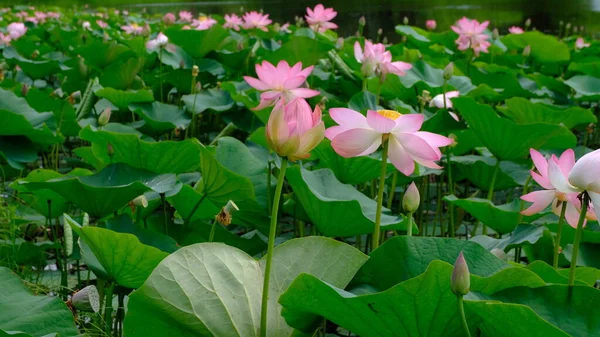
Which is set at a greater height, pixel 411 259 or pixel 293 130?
pixel 293 130

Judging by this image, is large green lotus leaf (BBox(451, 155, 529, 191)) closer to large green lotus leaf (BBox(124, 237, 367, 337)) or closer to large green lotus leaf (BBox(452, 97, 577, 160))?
large green lotus leaf (BBox(452, 97, 577, 160))

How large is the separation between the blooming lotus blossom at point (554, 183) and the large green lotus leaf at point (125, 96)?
141 centimetres

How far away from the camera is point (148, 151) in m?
1.43

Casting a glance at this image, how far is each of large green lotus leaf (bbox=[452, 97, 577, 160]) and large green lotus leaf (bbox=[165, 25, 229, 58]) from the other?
4.89 feet

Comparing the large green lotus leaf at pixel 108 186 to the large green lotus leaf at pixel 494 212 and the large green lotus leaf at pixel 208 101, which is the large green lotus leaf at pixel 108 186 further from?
the large green lotus leaf at pixel 208 101

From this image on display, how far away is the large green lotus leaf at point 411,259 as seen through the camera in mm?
858

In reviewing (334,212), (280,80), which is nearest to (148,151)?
(280,80)

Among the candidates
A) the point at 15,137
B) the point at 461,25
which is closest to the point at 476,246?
the point at 15,137

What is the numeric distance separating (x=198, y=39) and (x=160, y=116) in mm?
830

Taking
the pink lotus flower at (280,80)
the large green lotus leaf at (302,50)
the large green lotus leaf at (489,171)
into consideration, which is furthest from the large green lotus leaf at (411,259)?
the large green lotus leaf at (302,50)

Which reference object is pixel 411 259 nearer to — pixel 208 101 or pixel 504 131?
pixel 504 131

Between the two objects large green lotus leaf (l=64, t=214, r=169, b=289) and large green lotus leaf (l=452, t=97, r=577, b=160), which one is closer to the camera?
large green lotus leaf (l=64, t=214, r=169, b=289)

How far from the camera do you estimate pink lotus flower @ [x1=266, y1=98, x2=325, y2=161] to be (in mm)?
763

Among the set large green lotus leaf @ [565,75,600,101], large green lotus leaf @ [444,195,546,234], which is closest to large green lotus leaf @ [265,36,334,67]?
large green lotus leaf @ [565,75,600,101]
